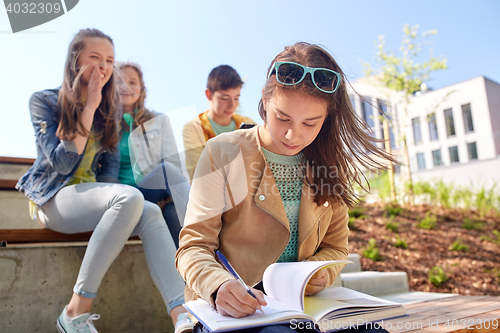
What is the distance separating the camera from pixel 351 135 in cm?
129

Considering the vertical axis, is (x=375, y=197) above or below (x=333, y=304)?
below

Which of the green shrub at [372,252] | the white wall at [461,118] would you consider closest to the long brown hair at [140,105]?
the green shrub at [372,252]

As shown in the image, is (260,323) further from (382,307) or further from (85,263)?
(85,263)

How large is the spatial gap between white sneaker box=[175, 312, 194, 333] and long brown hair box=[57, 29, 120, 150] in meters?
0.96

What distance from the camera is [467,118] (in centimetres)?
2189

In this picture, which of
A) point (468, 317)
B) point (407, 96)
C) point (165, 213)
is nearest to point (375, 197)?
point (407, 96)

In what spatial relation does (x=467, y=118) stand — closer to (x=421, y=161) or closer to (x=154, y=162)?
(x=421, y=161)

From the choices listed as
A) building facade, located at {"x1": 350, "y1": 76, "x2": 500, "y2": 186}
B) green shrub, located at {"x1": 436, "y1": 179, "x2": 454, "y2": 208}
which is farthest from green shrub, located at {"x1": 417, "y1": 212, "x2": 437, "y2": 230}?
building facade, located at {"x1": 350, "y1": 76, "x2": 500, "y2": 186}

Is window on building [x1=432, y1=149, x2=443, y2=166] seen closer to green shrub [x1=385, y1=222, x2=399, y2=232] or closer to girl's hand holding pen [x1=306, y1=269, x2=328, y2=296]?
green shrub [x1=385, y1=222, x2=399, y2=232]

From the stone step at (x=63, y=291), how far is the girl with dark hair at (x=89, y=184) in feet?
0.59

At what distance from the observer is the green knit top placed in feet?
3.92

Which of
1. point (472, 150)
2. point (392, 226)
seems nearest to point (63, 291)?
point (392, 226)

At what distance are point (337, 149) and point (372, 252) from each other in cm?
343

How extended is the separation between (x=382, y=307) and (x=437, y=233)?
512cm
